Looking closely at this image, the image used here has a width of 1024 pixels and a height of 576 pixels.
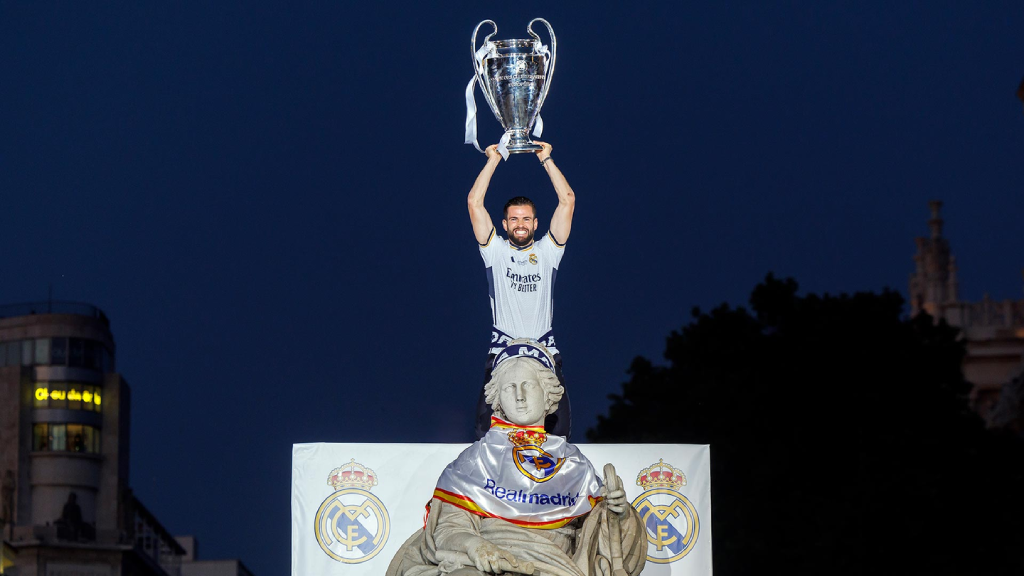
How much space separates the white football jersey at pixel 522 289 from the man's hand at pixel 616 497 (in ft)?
7.59

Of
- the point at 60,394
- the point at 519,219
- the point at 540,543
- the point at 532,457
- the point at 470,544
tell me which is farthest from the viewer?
the point at 60,394

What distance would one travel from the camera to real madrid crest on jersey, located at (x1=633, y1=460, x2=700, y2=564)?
15695 millimetres

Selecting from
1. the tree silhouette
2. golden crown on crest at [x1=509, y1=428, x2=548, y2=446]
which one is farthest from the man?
the tree silhouette

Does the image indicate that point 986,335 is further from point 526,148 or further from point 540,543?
point 540,543

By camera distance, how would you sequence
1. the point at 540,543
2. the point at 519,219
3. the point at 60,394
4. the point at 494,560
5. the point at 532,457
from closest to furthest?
the point at 494,560 < the point at 540,543 < the point at 532,457 < the point at 519,219 < the point at 60,394

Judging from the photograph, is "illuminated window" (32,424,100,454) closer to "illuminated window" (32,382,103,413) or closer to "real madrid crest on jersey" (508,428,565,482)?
"illuminated window" (32,382,103,413)

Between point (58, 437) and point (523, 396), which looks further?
point (58, 437)

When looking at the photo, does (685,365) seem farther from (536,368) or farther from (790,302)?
(536,368)

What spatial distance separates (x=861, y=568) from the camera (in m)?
32.4

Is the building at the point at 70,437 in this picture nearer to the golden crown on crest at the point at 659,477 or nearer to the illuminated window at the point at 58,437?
the illuminated window at the point at 58,437

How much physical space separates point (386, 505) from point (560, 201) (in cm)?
300

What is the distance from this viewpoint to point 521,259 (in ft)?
50.3

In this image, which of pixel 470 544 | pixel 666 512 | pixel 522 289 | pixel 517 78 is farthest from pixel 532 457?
pixel 517 78

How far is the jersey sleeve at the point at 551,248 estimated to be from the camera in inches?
605
